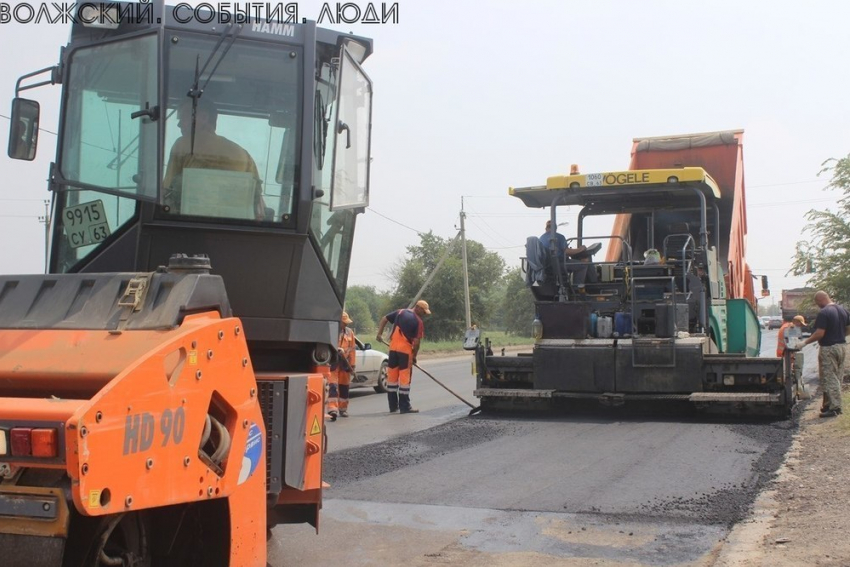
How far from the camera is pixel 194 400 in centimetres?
340

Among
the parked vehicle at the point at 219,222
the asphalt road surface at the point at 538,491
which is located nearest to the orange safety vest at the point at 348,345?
the asphalt road surface at the point at 538,491

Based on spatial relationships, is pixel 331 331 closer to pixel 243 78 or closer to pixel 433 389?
pixel 243 78

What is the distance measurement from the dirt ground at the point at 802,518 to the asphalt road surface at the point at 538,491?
0.15 m

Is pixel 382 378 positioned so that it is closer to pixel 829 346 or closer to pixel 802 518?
pixel 829 346

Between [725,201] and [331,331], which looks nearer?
[331,331]

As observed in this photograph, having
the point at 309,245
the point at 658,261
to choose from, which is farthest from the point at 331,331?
the point at 658,261

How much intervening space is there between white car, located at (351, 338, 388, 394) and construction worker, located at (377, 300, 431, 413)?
3.31 meters

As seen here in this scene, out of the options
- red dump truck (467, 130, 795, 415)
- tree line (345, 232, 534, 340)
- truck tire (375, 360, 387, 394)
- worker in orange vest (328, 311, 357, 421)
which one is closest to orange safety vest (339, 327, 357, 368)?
worker in orange vest (328, 311, 357, 421)

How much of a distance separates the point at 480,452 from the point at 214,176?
4970 mm

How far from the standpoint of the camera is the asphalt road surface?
18.0 feet

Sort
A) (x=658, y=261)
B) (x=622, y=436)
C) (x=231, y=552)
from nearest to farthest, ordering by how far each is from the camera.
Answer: (x=231, y=552) → (x=622, y=436) → (x=658, y=261)

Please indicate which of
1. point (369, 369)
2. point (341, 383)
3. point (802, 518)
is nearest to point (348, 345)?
point (341, 383)

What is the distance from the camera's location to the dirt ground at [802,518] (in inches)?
201

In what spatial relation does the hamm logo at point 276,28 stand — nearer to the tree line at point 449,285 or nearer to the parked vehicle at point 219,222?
the parked vehicle at point 219,222
